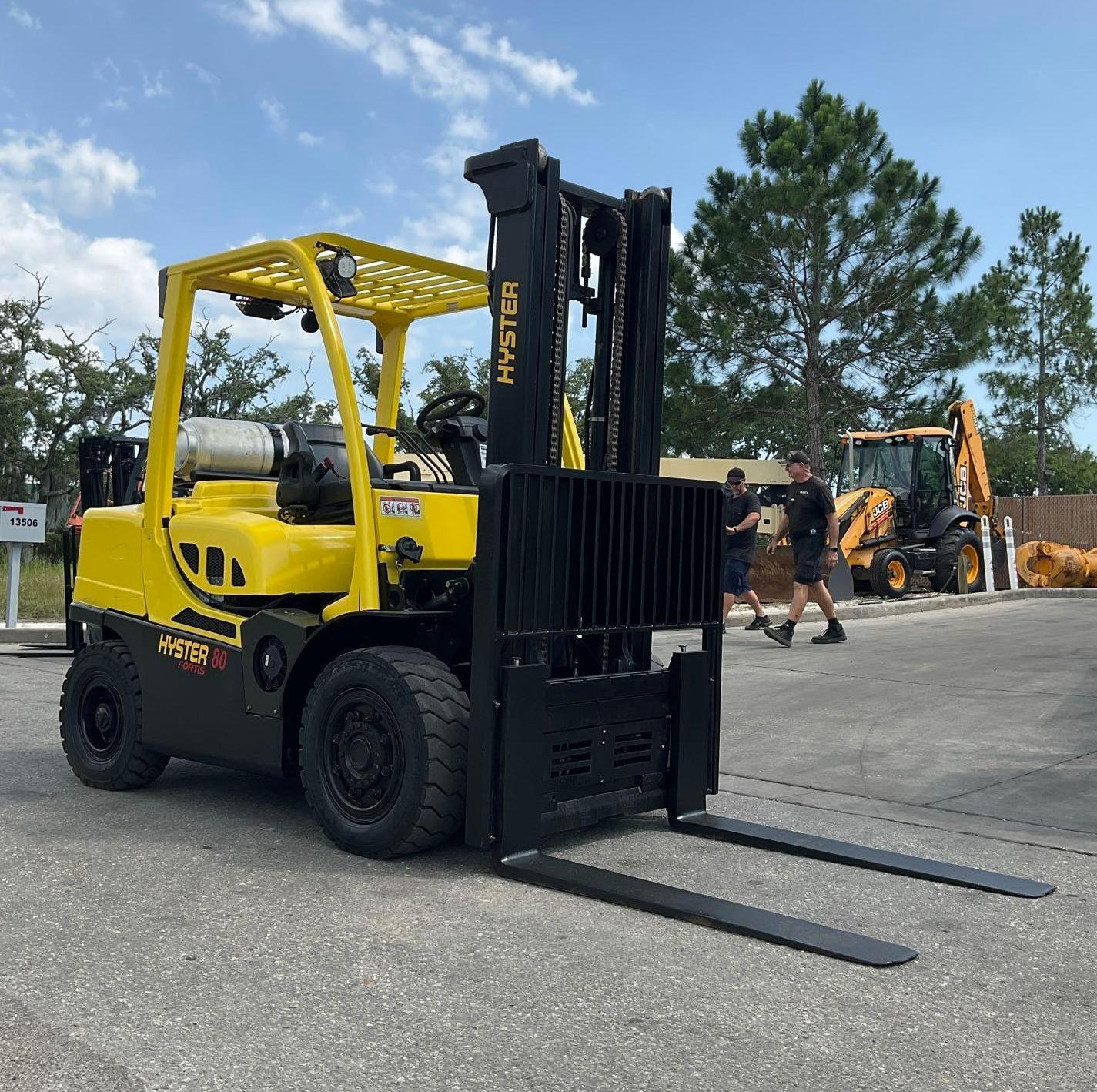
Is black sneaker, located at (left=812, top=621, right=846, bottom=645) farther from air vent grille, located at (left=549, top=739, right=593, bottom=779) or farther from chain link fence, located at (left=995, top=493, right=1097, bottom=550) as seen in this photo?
chain link fence, located at (left=995, top=493, right=1097, bottom=550)

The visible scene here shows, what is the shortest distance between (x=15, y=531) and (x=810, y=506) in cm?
812

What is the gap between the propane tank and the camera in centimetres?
591

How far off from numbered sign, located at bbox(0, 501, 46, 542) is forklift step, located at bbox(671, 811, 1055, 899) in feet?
32.5

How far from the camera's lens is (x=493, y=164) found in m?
4.96

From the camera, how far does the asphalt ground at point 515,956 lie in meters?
2.95

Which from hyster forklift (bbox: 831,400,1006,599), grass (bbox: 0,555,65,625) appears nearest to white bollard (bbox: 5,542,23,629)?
grass (bbox: 0,555,65,625)

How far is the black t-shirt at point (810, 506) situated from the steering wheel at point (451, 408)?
644 cm

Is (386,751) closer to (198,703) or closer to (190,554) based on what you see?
(198,703)

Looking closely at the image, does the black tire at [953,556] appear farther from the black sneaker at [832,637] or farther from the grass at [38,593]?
the grass at [38,593]

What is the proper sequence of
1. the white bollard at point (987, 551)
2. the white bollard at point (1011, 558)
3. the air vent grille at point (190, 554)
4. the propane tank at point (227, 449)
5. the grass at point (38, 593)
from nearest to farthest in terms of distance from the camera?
1. the air vent grille at point (190, 554)
2. the propane tank at point (227, 449)
3. the grass at point (38, 593)
4. the white bollard at point (987, 551)
5. the white bollard at point (1011, 558)

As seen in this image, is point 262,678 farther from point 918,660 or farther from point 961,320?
point 961,320

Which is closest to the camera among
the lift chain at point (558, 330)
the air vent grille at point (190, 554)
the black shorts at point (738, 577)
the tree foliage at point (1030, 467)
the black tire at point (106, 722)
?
the lift chain at point (558, 330)

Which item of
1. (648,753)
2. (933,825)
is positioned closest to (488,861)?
(648,753)

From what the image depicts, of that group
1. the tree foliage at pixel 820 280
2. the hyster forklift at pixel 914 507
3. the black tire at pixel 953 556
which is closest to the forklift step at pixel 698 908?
the hyster forklift at pixel 914 507
